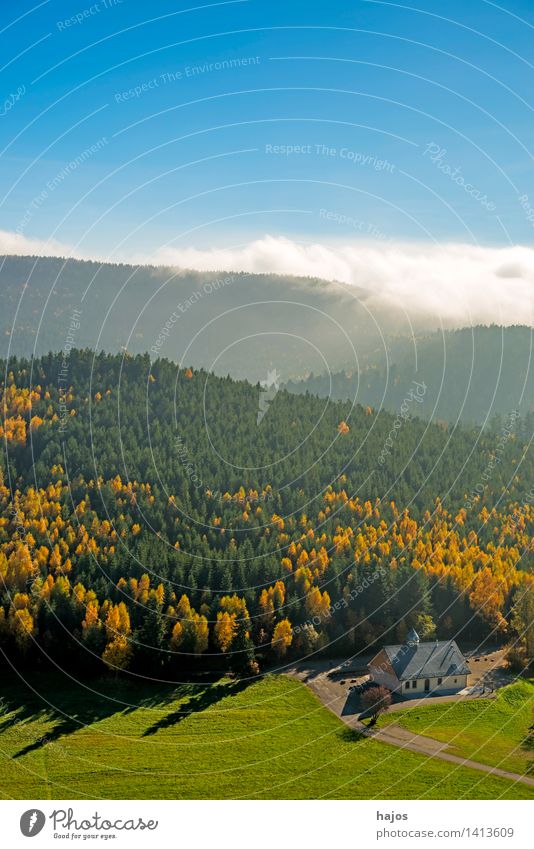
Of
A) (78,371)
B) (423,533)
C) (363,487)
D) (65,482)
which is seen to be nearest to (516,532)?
(423,533)

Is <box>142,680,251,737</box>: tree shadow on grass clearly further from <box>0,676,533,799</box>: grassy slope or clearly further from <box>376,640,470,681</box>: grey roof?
<box>376,640,470,681</box>: grey roof

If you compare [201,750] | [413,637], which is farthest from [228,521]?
[201,750]

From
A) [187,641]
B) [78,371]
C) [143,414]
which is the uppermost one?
[78,371]

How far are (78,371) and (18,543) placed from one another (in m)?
55.9

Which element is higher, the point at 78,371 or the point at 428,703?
the point at 78,371

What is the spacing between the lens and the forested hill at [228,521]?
87.6 m

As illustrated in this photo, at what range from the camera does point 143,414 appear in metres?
137

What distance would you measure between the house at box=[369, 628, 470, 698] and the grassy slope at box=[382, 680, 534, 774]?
3.78 metres

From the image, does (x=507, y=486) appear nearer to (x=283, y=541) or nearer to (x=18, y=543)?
(x=283, y=541)

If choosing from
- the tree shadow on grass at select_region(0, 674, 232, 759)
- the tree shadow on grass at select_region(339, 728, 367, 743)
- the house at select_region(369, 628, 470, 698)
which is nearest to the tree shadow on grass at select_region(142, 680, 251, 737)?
the tree shadow on grass at select_region(0, 674, 232, 759)

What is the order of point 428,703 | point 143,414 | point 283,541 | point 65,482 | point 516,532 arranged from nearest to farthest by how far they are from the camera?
point 428,703 < point 283,541 < point 65,482 < point 516,532 < point 143,414

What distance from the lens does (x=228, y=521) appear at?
4373 inches

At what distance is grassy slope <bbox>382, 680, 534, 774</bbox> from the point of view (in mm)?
64688
